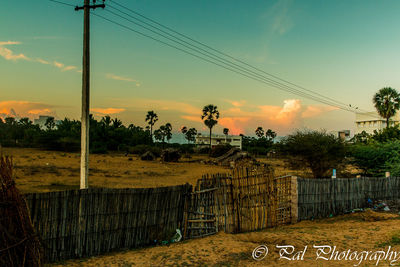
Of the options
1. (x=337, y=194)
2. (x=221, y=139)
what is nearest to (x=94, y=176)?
(x=337, y=194)

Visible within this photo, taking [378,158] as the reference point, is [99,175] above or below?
below

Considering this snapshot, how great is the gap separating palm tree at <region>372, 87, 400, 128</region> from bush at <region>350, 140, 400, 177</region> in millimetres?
21602

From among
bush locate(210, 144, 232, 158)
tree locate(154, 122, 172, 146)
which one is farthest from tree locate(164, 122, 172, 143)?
bush locate(210, 144, 232, 158)

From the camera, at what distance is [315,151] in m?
21.4

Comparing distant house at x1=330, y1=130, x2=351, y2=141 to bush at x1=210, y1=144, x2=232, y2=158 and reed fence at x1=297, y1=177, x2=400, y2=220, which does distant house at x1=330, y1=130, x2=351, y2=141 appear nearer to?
reed fence at x1=297, y1=177, x2=400, y2=220

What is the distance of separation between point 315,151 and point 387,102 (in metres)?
23.3

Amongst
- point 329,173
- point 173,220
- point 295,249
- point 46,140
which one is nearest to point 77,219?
point 173,220

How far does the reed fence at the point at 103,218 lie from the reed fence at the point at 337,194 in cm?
459

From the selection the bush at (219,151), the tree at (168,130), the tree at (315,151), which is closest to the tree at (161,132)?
the tree at (168,130)

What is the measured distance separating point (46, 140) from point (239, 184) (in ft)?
204

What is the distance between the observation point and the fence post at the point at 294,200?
959 centimetres

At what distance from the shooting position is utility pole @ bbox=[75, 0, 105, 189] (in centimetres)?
874

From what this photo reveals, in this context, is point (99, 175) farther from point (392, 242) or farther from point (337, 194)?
point (392, 242)

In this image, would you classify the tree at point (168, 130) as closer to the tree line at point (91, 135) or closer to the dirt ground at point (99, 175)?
the tree line at point (91, 135)
